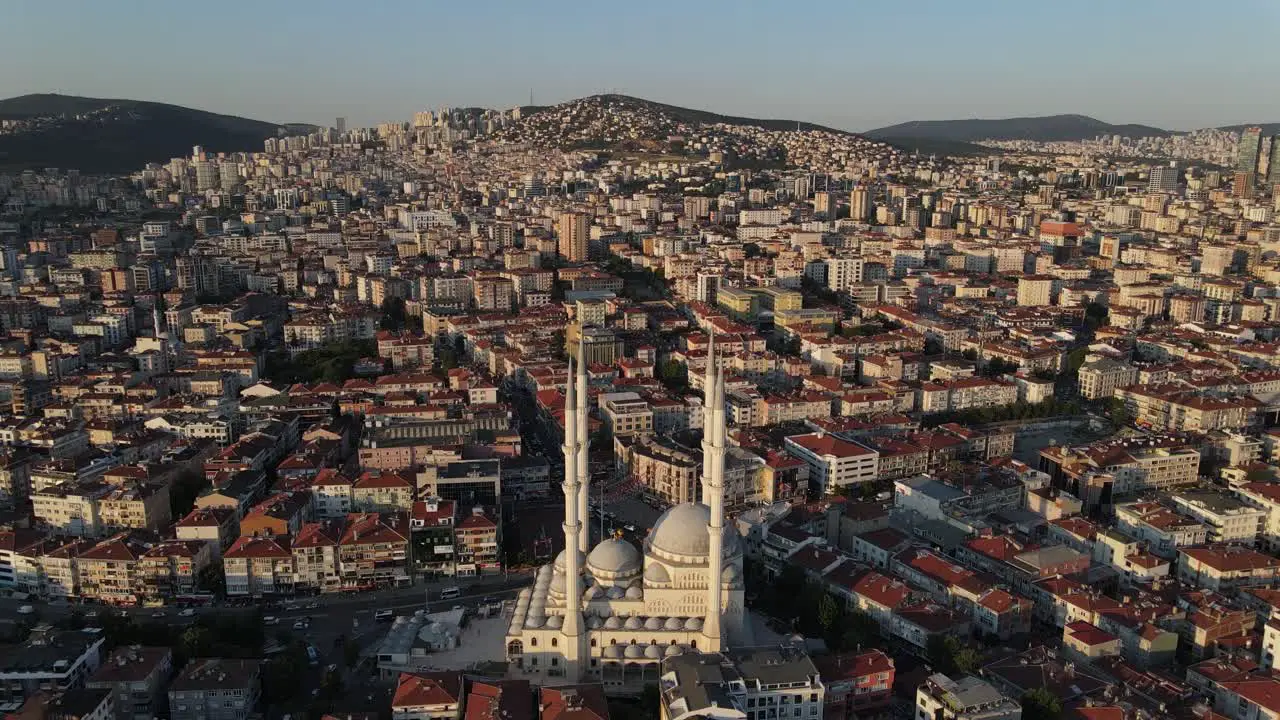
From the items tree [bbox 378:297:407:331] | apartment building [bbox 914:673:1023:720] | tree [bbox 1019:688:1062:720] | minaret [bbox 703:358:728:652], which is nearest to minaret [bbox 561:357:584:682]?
minaret [bbox 703:358:728:652]

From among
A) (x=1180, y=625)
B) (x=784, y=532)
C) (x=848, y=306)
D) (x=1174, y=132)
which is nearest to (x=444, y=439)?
(x=784, y=532)

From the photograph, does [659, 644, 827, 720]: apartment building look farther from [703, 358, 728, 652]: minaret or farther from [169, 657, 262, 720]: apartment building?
[169, 657, 262, 720]: apartment building

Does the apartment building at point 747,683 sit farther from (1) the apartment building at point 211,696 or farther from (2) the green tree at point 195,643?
(2) the green tree at point 195,643

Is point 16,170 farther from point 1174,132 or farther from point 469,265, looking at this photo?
point 1174,132

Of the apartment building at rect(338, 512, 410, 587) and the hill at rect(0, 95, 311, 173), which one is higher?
the hill at rect(0, 95, 311, 173)

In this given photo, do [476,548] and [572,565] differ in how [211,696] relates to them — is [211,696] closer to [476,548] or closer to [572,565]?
[572,565]

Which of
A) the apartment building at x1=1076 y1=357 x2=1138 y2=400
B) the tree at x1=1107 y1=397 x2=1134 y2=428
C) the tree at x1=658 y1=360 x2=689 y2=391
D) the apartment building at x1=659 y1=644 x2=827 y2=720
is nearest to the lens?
the apartment building at x1=659 y1=644 x2=827 y2=720
